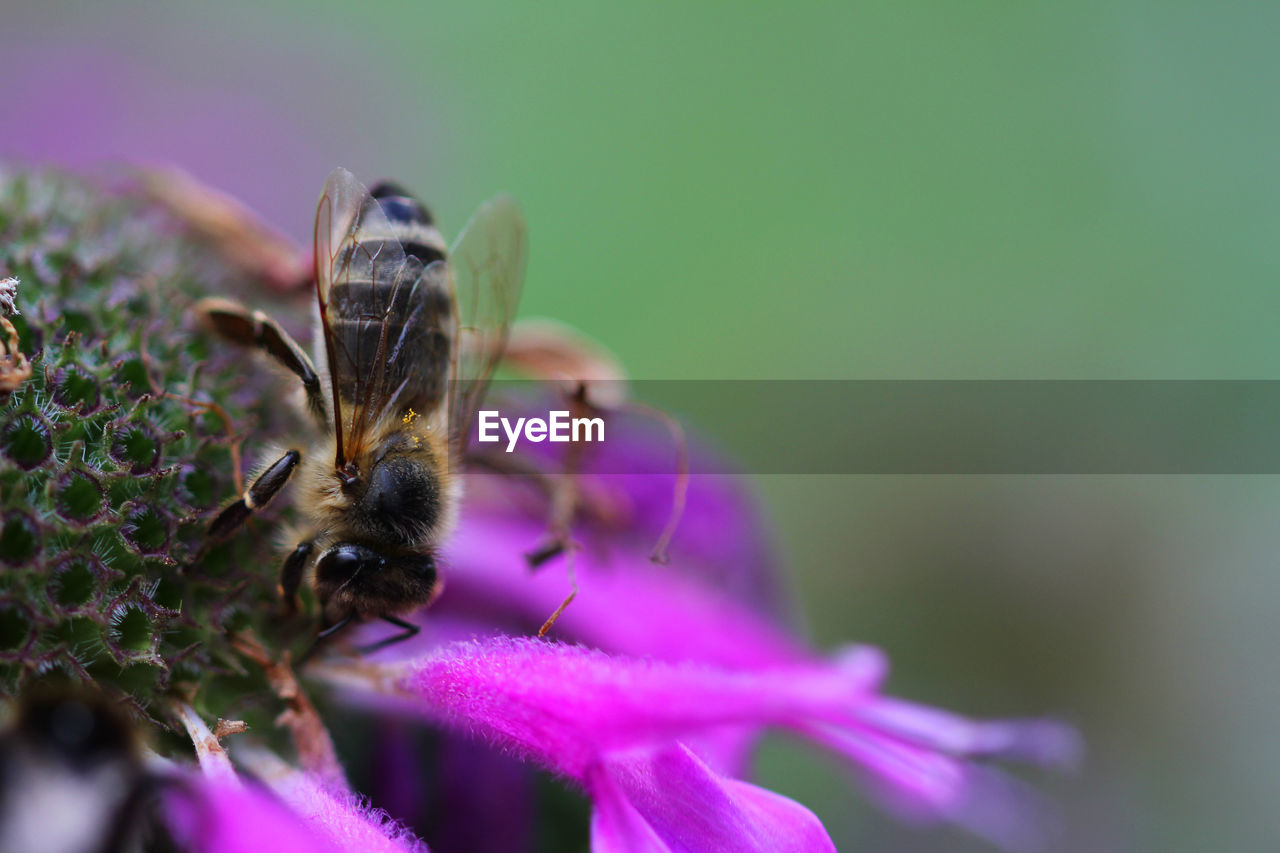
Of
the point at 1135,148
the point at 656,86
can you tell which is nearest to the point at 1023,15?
the point at 1135,148

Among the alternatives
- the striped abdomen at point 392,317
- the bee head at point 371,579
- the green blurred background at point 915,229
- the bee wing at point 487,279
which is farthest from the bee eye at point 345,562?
the green blurred background at point 915,229

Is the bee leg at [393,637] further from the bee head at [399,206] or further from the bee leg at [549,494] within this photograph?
the bee head at [399,206]

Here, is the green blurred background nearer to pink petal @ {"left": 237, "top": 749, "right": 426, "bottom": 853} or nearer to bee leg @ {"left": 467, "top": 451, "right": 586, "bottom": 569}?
bee leg @ {"left": 467, "top": 451, "right": 586, "bottom": 569}

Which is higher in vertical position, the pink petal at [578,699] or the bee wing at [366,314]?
the bee wing at [366,314]

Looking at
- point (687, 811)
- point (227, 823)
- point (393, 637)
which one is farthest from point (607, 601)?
point (227, 823)

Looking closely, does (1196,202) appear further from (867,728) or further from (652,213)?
(867,728)

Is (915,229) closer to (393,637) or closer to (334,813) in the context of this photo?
(393,637)

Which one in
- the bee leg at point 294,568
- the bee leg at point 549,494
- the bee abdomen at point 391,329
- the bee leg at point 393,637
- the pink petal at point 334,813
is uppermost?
the bee abdomen at point 391,329
